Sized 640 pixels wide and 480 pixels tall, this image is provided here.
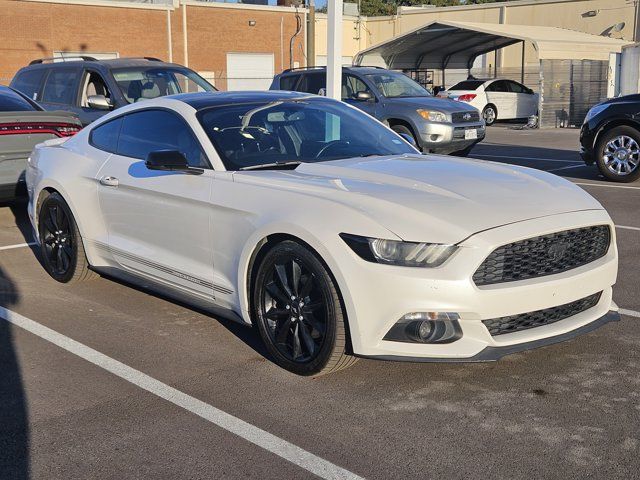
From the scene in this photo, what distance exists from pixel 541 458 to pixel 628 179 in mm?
9259

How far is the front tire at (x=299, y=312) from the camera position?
4.31m

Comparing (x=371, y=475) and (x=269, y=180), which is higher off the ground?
(x=269, y=180)

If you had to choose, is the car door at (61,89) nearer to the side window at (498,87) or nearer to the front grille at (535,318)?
the front grille at (535,318)

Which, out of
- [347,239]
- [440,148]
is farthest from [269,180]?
[440,148]

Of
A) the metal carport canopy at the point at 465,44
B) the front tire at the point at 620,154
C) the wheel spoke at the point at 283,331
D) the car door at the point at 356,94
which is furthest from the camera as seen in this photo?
the metal carport canopy at the point at 465,44

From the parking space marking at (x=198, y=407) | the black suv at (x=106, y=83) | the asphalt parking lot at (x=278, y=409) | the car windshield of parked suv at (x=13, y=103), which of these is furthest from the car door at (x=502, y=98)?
the parking space marking at (x=198, y=407)

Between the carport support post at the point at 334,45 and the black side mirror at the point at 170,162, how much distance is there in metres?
4.25

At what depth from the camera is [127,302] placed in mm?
6219

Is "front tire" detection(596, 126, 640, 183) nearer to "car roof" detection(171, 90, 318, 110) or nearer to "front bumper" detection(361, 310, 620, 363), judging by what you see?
"car roof" detection(171, 90, 318, 110)

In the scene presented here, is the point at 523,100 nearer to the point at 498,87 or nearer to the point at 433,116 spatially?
the point at 498,87

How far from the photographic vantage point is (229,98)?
584 centimetres

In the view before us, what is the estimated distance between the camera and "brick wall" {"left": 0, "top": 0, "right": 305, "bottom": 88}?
36.9m

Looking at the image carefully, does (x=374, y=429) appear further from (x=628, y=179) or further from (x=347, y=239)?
(x=628, y=179)

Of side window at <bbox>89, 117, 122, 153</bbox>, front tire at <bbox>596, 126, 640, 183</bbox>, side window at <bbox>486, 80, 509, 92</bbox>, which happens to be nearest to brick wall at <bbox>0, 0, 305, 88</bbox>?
side window at <bbox>486, 80, 509, 92</bbox>
